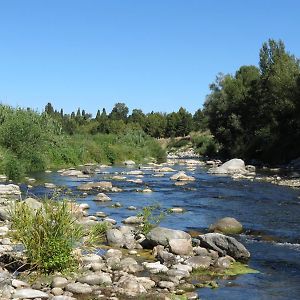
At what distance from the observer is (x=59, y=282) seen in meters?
9.46

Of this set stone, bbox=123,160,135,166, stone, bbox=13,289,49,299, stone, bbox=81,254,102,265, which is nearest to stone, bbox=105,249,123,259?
stone, bbox=81,254,102,265

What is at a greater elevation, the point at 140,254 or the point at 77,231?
the point at 77,231

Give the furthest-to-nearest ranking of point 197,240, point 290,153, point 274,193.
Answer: point 290,153
point 274,193
point 197,240

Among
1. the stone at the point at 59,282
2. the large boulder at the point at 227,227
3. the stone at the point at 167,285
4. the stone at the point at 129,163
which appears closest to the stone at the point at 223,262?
the stone at the point at 167,285

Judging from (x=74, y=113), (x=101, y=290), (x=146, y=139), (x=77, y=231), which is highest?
(x=74, y=113)

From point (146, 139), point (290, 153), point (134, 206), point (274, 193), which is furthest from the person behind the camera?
point (146, 139)

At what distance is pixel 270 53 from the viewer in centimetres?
6209

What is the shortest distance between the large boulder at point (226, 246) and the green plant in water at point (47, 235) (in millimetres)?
4370

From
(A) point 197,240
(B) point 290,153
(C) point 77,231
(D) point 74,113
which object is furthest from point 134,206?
(D) point 74,113

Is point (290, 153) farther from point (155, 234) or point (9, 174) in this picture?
point (155, 234)

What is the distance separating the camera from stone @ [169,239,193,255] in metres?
12.5

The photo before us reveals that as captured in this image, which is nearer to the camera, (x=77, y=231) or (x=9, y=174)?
(x=77, y=231)

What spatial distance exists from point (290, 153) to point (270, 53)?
55.5ft

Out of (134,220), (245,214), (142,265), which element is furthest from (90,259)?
(245,214)
